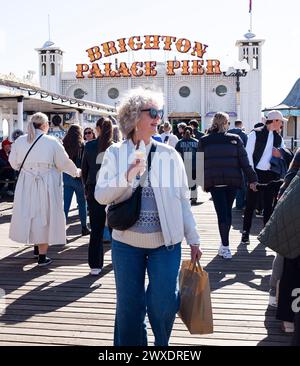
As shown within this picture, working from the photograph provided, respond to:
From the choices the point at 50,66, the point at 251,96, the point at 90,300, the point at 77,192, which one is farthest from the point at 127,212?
the point at 50,66

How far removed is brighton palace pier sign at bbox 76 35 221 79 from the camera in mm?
43906

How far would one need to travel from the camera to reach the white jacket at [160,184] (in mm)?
3074

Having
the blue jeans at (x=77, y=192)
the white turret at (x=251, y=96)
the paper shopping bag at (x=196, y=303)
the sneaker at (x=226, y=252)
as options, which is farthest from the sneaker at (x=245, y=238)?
the white turret at (x=251, y=96)

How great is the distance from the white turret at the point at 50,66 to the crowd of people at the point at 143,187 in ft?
111

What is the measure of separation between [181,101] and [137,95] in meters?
41.6

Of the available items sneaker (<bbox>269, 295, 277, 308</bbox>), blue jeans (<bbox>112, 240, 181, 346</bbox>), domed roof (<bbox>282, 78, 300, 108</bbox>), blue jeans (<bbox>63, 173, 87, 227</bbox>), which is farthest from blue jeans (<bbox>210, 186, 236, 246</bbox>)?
domed roof (<bbox>282, 78, 300, 108</bbox>)

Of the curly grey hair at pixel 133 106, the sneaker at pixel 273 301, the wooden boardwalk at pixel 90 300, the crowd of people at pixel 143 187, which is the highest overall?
the curly grey hair at pixel 133 106

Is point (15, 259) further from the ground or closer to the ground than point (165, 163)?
closer to the ground

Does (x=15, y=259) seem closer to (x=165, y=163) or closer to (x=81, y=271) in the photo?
(x=81, y=271)

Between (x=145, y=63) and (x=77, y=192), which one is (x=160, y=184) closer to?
(x=77, y=192)

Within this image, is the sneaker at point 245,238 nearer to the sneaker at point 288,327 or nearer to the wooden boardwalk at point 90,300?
the wooden boardwalk at point 90,300

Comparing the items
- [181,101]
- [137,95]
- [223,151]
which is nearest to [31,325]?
[137,95]

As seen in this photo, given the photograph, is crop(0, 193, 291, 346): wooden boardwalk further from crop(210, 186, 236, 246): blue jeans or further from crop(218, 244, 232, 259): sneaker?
crop(210, 186, 236, 246): blue jeans

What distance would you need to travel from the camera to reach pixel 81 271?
6309 millimetres
